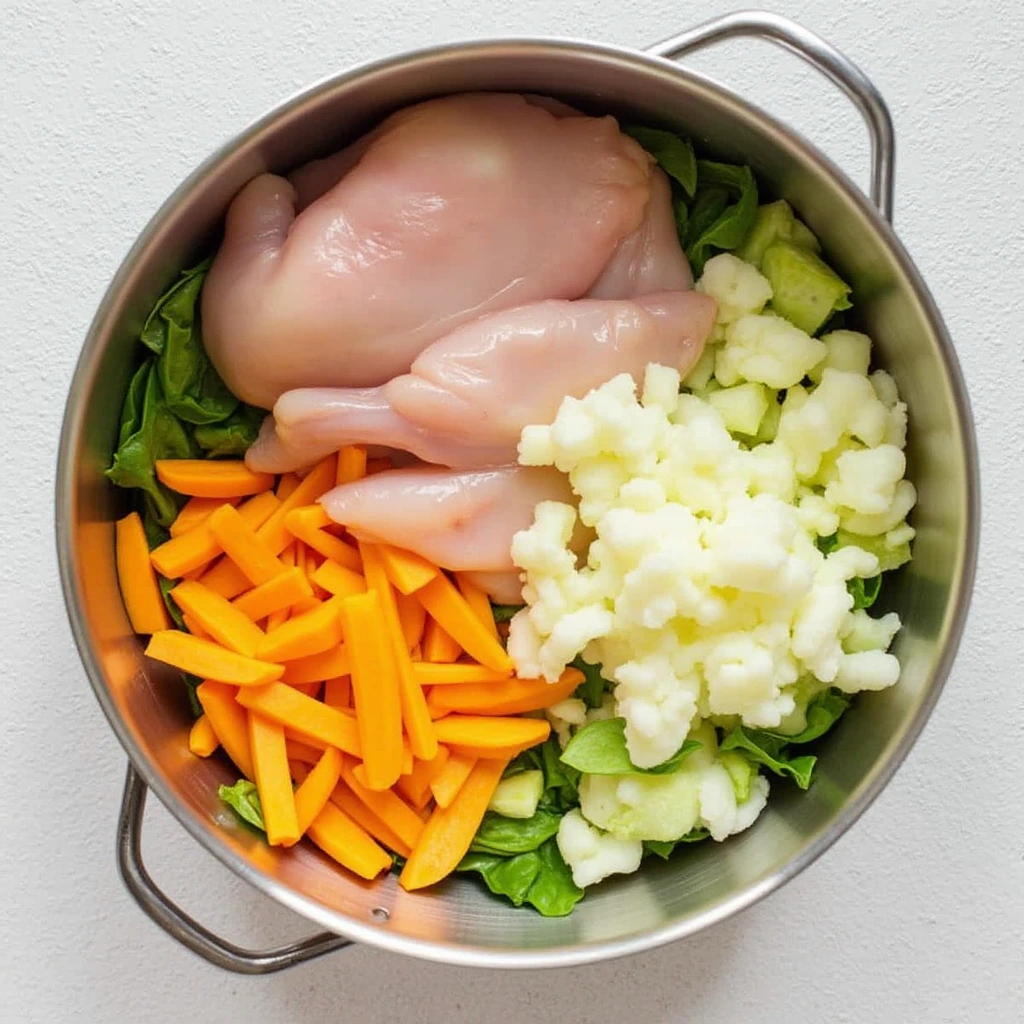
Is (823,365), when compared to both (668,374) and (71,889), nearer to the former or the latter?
(668,374)

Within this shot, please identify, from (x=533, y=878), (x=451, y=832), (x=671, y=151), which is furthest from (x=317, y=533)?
(x=671, y=151)

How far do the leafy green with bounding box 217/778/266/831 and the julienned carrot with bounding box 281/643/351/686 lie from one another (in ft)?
0.48

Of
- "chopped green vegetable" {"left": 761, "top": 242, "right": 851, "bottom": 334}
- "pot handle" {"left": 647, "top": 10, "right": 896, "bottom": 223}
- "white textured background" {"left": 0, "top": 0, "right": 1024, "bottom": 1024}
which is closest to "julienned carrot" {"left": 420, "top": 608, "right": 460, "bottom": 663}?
"white textured background" {"left": 0, "top": 0, "right": 1024, "bottom": 1024}

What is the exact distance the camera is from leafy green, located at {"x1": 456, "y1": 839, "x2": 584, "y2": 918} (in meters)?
1.46

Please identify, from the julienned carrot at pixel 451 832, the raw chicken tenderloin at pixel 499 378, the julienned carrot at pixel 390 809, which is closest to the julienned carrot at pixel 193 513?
the raw chicken tenderloin at pixel 499 378

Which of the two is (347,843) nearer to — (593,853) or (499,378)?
(593,853)

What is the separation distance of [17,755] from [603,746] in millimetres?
829

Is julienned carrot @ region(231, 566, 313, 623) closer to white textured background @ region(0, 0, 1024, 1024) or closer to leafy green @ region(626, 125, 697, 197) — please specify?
white textured background @ region(0, 0, 1024, 1024)

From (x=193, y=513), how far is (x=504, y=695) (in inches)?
18.4

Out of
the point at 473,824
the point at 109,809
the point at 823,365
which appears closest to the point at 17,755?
the point at 109,809

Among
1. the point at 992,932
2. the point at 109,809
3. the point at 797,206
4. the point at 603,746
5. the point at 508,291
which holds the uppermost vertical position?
the point at 797,206

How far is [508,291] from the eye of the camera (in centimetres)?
142

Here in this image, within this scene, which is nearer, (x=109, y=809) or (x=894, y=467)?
(x=894, y=467)

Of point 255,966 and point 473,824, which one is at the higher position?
point 473,824
